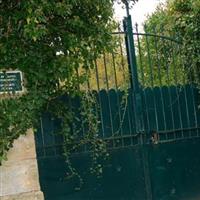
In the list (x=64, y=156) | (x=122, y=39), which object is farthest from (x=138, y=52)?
(x=64, y=156)

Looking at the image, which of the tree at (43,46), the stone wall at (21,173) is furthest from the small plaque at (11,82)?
the stone wall at (21,173)

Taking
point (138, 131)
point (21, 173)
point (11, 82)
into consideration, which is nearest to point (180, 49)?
point (138, 131)

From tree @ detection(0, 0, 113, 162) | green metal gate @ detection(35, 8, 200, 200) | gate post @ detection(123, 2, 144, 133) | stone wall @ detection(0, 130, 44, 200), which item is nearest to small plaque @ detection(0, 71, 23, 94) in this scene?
tree @ detection(0, 0, 113, 162)

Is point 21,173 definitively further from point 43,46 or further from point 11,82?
point 43,46

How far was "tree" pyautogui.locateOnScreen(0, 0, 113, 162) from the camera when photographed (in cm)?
434

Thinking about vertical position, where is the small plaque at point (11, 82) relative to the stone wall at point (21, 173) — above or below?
above

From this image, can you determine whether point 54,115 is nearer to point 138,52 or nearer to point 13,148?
point 13,148

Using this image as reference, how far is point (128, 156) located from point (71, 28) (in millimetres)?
1683

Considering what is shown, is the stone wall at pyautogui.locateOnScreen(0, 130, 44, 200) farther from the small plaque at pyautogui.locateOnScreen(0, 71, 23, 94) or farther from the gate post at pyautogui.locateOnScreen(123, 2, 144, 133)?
the gate post at pyautogui.locateOnScreen(123, 2, 144, 133)

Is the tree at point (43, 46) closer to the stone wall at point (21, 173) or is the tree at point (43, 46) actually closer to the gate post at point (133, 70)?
the stone wall at point (21, 173)

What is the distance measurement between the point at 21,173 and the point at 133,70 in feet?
5.93

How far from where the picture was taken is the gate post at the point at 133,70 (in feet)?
18.5

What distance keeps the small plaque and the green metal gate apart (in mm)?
604

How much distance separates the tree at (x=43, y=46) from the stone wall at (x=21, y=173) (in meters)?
0.14
